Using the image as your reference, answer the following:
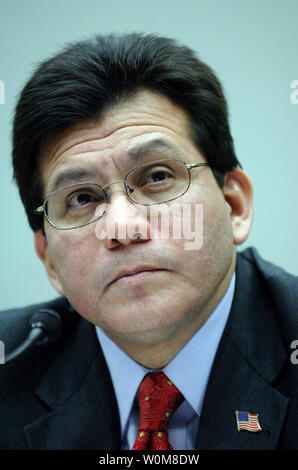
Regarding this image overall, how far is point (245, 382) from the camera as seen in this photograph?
1.27 meters

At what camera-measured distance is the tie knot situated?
1.27 meters

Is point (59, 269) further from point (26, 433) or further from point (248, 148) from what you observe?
point (248, 148)

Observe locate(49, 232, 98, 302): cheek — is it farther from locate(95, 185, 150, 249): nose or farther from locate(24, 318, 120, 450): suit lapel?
locate(24, 318, 120, 450): suit lapel

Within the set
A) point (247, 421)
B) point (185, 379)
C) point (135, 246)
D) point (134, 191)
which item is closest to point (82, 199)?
point (134, 191)

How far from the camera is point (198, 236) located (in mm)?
1207

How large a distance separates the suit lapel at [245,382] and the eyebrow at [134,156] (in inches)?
20.6

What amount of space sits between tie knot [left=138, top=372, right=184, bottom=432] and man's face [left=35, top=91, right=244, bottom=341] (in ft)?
0.63

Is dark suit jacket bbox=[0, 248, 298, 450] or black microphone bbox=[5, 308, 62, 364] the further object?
black microphone bbox=[5, 308, 62, 364]

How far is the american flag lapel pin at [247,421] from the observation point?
118 cm

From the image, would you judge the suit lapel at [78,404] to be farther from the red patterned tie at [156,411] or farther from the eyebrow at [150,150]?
the eyebrow at [150,150]

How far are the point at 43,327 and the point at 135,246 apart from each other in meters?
0.59

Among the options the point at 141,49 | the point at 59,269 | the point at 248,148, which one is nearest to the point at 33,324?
the point at 59,269


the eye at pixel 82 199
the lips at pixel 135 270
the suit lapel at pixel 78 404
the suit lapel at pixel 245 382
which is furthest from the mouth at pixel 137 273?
the suit lapel at pixel 78 404

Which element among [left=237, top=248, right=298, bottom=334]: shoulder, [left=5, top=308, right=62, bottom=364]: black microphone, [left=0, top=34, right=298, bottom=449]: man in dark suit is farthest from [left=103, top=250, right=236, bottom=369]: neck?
[left=5, top=308, right=62, bottom=364]: black microphone
